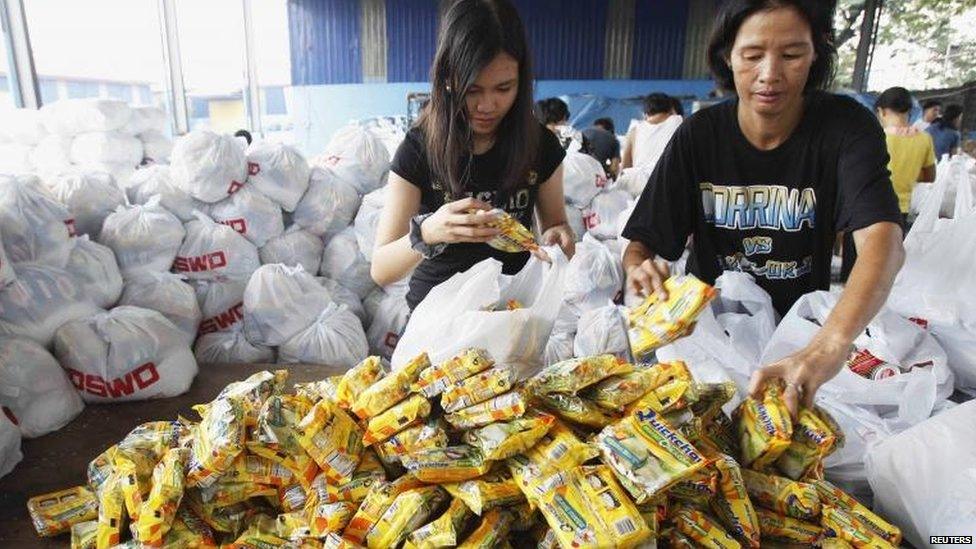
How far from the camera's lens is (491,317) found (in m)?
1.04

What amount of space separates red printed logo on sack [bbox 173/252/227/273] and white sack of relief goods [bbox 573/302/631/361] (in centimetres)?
188

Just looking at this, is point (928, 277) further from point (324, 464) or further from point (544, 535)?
point (324, 464)

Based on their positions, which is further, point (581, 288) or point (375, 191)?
point (375, 191)

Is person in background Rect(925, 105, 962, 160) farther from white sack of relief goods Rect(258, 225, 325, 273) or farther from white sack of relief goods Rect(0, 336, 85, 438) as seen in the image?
white sack of relief goods Rect(0, 336, 85, 438)

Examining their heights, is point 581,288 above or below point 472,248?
below

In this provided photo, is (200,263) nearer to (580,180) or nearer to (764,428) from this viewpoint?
(580,180)

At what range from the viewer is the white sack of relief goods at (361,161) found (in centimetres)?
329

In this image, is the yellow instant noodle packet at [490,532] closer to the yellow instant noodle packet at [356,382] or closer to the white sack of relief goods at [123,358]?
the yellow instant noodle packet at [356,382]

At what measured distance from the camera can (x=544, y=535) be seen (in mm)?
821

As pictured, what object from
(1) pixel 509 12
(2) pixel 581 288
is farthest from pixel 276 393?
(2) pixel 581 288

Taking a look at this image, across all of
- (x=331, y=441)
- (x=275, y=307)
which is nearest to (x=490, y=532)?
(x=331, y=441)

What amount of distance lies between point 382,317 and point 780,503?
2401mm

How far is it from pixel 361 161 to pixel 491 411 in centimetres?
272

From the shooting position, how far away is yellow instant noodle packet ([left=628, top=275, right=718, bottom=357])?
3.18 feet
